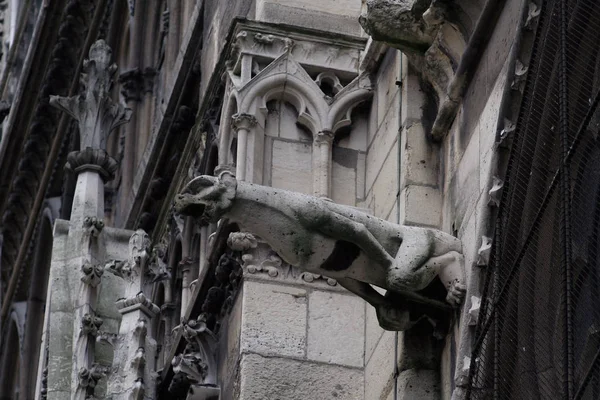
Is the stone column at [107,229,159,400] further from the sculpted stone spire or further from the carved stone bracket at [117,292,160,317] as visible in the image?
the sculpted stone spire

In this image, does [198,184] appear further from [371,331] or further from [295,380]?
[371,331]

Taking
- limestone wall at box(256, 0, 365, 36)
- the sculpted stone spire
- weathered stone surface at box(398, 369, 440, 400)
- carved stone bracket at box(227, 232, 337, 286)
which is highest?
the sculpted stone spire

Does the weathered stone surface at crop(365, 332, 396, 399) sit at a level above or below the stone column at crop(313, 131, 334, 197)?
below

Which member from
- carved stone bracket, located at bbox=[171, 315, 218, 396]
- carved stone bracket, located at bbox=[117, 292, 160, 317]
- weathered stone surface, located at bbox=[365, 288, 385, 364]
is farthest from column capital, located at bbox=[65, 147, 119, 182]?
weathered stone surface, located at bbox=[365, 288, 385, 364]

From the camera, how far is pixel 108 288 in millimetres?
14594

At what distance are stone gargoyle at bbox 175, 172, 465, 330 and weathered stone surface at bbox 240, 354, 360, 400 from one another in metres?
0.88

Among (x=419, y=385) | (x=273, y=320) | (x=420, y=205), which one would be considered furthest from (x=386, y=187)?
(x=419, y=385)

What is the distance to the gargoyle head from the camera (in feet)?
33.0

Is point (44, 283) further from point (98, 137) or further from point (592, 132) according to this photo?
point (592, 132)

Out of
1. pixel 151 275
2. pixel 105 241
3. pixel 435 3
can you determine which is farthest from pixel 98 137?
pixel 435 3

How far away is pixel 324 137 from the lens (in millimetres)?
12539

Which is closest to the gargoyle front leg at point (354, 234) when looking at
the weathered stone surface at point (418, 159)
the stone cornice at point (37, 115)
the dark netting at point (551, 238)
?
the dark netting at point (551, 238)

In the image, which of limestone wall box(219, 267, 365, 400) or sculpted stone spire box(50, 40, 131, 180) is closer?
limestone wall box(219, 267, 365, 400)

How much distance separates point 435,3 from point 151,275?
2927mm
